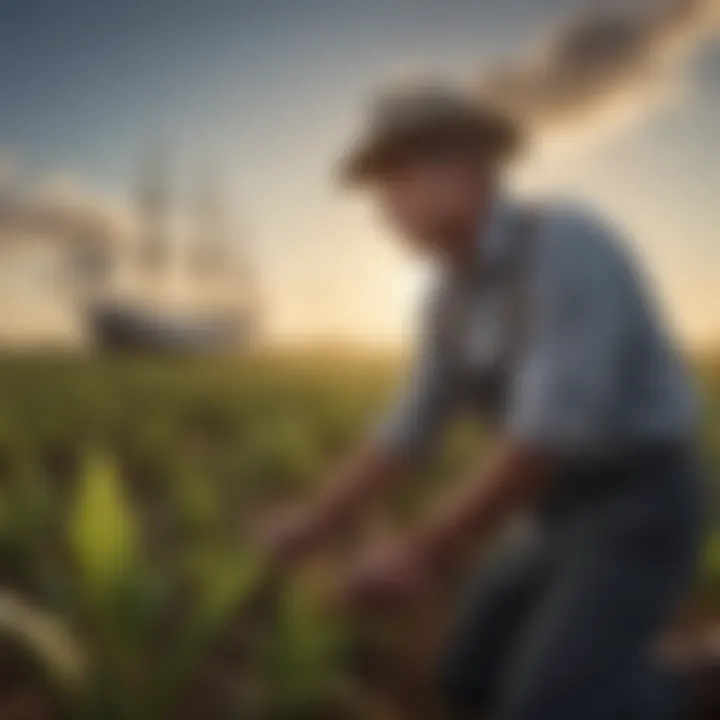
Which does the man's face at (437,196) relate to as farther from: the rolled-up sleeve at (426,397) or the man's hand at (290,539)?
the man's hand at (290,539)

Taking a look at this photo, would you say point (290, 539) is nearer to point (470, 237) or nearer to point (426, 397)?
point (426, 397)

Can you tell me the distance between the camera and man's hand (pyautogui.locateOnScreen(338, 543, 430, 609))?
3.27 ft

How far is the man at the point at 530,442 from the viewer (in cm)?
100

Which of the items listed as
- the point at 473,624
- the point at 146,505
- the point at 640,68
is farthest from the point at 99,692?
the point at 640,68

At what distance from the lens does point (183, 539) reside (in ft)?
3.34

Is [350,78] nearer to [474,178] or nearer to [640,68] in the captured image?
[474,178]

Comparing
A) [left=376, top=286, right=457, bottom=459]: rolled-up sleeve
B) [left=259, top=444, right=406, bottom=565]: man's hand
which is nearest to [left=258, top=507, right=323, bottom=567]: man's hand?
[left=259, top=444, right=406, bottom=565]: man's hand

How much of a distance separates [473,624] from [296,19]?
0.62 meters

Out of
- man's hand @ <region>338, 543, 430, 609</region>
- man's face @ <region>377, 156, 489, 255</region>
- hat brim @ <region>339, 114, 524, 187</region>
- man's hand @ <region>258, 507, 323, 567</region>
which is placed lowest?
man's hand @ <region>338, 543, 430, 609</region>

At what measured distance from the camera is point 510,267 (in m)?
1.02

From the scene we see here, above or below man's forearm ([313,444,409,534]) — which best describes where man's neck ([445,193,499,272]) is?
above

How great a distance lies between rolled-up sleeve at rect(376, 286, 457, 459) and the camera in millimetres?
1058

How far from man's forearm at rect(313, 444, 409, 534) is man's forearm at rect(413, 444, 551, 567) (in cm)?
6

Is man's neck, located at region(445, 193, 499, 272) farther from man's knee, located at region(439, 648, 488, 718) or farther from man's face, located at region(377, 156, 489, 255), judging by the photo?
man's knee, located at region(439, 648, 488, 718)
